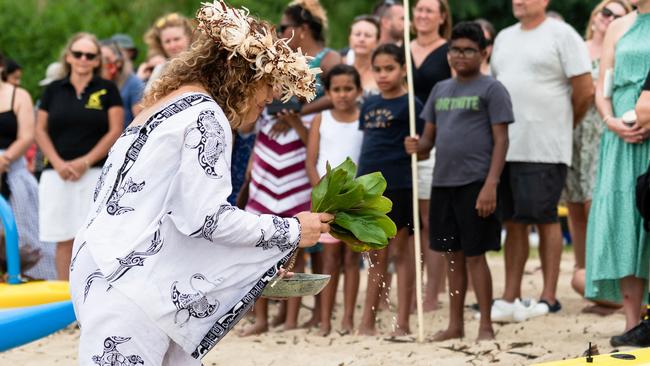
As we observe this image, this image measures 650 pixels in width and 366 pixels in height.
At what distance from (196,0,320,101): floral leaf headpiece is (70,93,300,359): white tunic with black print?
10.1 inches

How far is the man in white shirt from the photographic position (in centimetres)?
832

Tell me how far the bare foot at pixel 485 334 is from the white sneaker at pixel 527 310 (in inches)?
31.6

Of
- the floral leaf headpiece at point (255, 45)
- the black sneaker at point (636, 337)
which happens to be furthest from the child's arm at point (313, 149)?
the floral leaf headpiece at point (255, 45)

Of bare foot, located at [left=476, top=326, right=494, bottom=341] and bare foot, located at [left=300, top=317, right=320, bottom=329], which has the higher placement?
bare foot, located at [left=476, top=326, right=494, bottom=341]

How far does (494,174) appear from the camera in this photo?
24.1 ft

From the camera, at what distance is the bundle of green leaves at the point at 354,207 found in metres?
4.74

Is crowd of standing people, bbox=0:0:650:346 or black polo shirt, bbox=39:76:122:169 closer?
crowd of standing people, bbox=0:0:650:346

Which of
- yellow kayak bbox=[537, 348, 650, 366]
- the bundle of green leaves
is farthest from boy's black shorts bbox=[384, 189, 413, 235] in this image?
yellow kayak bbox=[537, 348, 650, 366]

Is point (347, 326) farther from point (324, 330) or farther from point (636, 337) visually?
point (636, 337)

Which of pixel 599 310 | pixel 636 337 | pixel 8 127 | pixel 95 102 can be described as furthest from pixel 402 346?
pixel 8 127

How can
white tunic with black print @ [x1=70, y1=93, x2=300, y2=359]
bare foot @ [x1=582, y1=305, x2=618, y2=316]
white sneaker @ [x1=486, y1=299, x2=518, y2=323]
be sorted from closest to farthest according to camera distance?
white tunic with black print @ [x1=70, y1=93, x2=300, y2=359] < white sneaker @ [x1=486, y1=299, x2=518, y2=323] < bare foot @ [x1=582, y1=305, x2=618, y2=316]

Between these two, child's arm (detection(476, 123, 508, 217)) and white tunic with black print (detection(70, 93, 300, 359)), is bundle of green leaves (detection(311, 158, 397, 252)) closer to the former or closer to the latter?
white tunic with black print (detection(70, 93, 300, 359))

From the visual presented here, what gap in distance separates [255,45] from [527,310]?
14.9 feet

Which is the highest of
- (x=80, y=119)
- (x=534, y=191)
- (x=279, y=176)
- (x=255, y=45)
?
(x=255, y=45)
